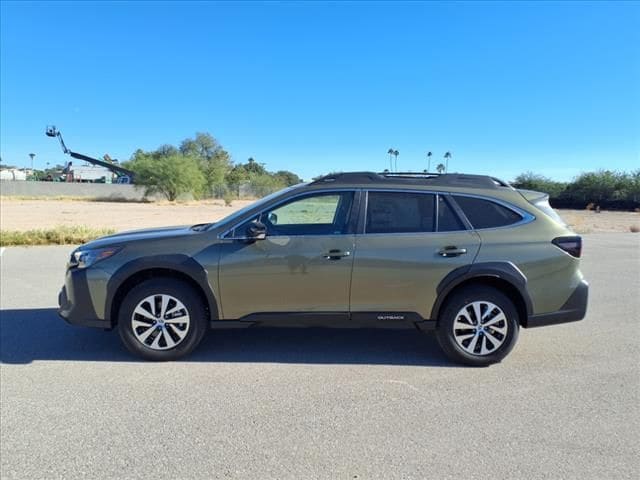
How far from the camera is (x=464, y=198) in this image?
4.30 metres

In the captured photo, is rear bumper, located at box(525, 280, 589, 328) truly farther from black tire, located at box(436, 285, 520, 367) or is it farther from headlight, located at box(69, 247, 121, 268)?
headlight, located at box(69, 247, 121, 268)

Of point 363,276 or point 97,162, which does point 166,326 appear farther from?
point 97,162

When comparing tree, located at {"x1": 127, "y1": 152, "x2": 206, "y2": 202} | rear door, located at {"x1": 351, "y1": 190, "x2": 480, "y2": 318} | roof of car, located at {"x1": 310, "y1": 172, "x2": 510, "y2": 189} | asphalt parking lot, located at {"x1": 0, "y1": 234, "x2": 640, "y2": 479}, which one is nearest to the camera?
asphalt parking lot, located at {"x1": 0, "y1": 234, "x2": 640, "y2": 479}

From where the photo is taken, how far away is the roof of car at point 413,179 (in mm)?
4375

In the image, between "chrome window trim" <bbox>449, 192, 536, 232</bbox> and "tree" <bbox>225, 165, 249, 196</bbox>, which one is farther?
"tree" <bbox>225, 165, 249, 196</bbox>

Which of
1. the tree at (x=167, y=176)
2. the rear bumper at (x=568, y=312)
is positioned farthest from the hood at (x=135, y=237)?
the tree at (x=167, y=176)

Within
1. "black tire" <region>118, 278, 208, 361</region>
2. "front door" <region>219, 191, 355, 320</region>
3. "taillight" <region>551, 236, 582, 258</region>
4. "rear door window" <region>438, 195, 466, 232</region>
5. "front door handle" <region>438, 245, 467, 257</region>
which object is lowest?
"black tire" <region>118, 278, 208, 361</region>

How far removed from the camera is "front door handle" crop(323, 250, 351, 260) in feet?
13.5

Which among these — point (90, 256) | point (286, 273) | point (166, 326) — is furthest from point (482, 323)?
point (90, 256)

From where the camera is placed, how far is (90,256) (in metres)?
4.23

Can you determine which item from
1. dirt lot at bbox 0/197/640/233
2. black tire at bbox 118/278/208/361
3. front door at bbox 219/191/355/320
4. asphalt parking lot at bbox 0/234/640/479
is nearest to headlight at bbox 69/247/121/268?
black tire at bbox 118/278/208/361

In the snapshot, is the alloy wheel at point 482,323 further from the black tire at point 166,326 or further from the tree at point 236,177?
the tree at point 236,177

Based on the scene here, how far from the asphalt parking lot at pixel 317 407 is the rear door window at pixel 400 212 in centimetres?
133

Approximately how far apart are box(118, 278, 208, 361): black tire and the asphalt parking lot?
149 mm
